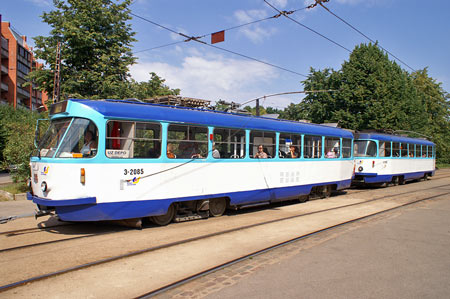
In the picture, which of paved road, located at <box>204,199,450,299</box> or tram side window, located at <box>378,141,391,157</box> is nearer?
paved road, located at <box>204,199,450,299</box>

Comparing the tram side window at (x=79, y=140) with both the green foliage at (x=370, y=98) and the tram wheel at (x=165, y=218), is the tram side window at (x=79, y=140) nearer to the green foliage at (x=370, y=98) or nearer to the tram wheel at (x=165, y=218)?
the tram wheel at (x=165, y=218)

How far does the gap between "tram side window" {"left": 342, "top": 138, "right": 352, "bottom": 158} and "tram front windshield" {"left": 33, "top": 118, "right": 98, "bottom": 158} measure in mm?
10481

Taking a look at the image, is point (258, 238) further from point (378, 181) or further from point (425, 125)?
point (425, 125)

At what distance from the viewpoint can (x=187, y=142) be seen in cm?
841

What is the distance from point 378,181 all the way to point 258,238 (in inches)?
524

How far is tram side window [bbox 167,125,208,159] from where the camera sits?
8.11 meters

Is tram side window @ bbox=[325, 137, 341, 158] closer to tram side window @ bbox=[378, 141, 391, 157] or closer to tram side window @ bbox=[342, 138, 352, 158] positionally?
tram side window @ bbox=[342, 138, 352, 158]

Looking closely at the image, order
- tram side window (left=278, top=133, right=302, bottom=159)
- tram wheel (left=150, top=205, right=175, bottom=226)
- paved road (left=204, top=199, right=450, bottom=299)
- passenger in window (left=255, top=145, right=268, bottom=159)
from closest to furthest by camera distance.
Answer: paved road (left=204, top=199, right=450, bottom=299) < tram wheel (left=150, top=205, right=175, bottom=226) < passenger in window (left=255, top=145, right=268, bottom=159) < tram side window (left=278, top=133, right=302, bottom=159)

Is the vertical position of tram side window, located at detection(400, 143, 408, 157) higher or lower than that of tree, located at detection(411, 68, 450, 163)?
lower

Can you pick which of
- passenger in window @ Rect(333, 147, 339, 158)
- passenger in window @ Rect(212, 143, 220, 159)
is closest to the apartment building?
passenger in window @ Rect(333, 147, 339, 158)

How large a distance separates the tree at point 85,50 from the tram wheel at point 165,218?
41.5 ft

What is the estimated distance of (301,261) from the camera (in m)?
5.79

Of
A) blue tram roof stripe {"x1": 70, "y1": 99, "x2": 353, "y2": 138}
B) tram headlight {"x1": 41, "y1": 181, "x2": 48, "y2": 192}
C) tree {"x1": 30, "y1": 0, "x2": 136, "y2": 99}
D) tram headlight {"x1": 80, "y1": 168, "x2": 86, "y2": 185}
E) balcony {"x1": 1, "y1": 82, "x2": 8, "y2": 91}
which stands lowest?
tram headlight {"x1": 41, "y1": 181, "x2": 48, "y2": 192}

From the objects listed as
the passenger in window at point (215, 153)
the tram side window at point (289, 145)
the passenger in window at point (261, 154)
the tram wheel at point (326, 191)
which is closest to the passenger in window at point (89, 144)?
the passenger in window at point (215, 153)
